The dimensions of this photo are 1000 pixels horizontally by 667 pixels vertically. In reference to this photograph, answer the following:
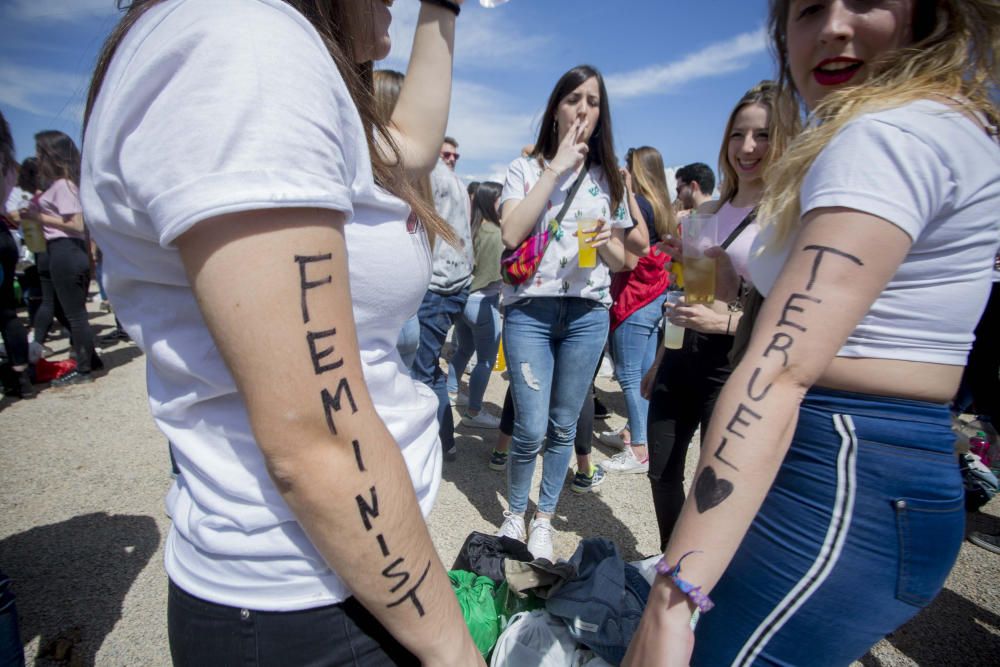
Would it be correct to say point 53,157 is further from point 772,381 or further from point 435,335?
point 772,381

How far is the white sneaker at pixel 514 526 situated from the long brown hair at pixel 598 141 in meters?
1.80

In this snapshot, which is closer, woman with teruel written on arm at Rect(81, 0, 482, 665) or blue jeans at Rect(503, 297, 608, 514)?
woman with teruel written on arm at Rect(81, 0, 482, 665)

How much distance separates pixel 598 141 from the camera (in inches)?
106

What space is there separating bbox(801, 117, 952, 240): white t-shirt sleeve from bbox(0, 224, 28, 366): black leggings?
5.63 meters

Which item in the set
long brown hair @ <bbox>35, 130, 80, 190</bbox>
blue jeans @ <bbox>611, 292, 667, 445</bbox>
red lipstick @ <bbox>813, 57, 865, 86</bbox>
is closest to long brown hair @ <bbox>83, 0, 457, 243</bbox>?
red lipstick @ <bbox>813, 57, 865, 86</bbox>

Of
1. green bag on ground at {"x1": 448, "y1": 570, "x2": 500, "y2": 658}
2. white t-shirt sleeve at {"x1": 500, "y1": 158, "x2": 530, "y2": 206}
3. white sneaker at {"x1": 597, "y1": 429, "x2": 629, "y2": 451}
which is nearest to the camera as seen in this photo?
green bag on ground at {"x1": 448, "y1": 570, "x2": 500, "y2": 658}

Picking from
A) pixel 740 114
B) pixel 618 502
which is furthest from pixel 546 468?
pixel 740 114

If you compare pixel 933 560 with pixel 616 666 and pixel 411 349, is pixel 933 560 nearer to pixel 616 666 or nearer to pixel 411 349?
pixel 616 666

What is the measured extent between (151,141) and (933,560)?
56.3 inches

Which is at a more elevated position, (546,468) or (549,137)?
(549,137)

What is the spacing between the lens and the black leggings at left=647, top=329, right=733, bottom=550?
6.66 ft

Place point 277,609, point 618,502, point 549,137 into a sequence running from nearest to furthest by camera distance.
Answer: point 277,609
point 549,137
point 618,502

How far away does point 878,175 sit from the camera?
2.53 feet

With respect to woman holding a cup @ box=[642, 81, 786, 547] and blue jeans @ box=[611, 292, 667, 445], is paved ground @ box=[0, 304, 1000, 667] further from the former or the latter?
woman holding a cup @ box=[642, 81, 786, 547]
